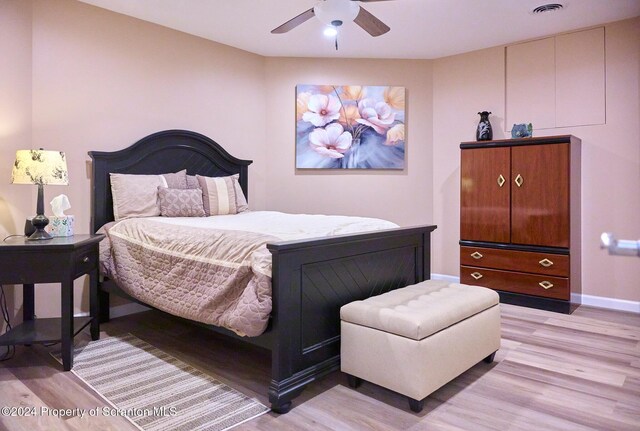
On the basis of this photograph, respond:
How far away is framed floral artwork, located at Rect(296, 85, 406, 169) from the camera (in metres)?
4.92

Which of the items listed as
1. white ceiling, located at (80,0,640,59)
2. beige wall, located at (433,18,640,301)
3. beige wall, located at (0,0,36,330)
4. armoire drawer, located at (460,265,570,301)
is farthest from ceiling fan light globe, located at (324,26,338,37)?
armoire drawer, located at (460,265,570,301)

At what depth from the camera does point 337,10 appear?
2.64 metres

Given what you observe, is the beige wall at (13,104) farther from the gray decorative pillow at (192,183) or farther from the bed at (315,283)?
the gray decorative pillow at (192,183)

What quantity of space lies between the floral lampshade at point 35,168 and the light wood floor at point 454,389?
1162 millimetres

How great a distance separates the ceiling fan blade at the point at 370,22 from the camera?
2.82 metres

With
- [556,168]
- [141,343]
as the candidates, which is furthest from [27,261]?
[556,168]

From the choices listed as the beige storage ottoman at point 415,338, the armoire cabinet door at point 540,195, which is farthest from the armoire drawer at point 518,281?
the beige storage ottoman at point 415,338

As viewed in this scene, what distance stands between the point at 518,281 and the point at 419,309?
2.31 m

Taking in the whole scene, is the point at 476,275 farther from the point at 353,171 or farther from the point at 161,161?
the point at 161,161

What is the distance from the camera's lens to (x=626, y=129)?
12.8 ft

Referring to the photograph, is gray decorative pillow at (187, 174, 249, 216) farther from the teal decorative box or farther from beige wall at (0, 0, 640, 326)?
the teal decorative box

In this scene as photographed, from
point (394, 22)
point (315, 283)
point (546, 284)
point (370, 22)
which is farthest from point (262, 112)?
point (546, 284)

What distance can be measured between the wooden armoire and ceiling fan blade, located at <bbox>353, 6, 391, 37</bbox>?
1771 millimetres

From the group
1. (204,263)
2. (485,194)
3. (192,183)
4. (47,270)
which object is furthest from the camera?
(485,194)
